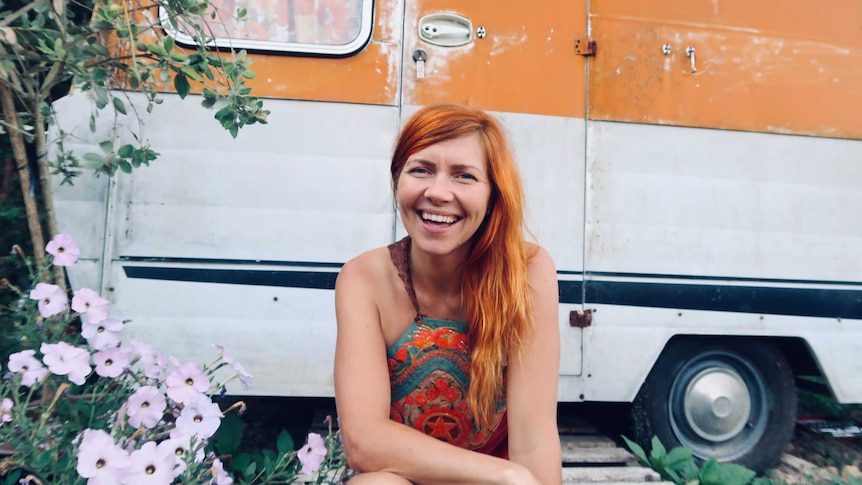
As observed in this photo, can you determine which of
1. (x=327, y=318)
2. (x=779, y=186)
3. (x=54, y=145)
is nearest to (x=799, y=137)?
(x=779, y=186)

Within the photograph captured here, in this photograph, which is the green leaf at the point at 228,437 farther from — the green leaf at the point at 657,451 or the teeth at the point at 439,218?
the green leaf at the point at 657,451

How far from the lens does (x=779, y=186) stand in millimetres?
3135

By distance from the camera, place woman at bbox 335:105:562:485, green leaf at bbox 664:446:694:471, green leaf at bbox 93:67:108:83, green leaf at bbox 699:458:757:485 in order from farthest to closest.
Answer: green leaf at bbox 664:446:694:471 → green leaf at bbox 699:458:757:485 → green leaf at bbox 93:67:108:83 → woman at bbox 335:105:562:485

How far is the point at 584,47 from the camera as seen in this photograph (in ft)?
9.84

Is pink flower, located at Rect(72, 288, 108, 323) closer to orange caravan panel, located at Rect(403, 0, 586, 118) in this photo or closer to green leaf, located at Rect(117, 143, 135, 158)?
green leaf, located at Rect(117, 143, 135, 158)

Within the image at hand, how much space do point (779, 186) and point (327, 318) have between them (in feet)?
7.88

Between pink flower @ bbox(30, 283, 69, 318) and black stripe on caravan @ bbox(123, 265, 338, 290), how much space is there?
99 cm

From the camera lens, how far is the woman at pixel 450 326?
1.63m

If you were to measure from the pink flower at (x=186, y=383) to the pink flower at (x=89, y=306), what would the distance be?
0.28 meters

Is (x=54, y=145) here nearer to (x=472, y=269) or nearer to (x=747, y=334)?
(x=472, y=269)

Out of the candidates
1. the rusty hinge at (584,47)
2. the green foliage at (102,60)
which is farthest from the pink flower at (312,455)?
the rusty hinge at (584,47)

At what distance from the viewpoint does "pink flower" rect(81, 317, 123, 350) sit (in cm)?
169

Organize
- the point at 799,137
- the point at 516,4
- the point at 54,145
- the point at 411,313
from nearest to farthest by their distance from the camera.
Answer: the point at 411,313 → the point at 54,145 → the point at 516,4 → the point at 799,137

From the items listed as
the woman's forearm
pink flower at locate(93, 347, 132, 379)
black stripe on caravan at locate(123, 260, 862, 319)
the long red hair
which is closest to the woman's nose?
the long red hair
